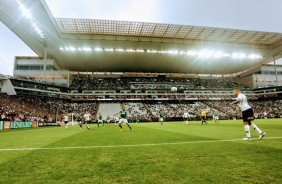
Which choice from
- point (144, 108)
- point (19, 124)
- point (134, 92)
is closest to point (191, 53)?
point (144, 108)

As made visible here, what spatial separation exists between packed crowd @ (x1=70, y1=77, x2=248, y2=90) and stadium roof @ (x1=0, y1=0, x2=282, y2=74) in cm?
585

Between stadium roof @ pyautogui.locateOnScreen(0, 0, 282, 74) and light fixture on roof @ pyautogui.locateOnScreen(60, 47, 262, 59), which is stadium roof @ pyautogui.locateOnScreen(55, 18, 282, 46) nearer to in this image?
stadium roof @ pyautogui.locateOnScreen(0, 0, 282, 74)

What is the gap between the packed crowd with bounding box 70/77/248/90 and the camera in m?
67.0

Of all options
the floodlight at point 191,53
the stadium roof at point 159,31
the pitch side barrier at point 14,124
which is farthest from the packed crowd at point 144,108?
the stadium roof at point 159,31

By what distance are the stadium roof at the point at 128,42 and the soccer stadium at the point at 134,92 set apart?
222mm

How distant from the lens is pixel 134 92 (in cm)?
6562

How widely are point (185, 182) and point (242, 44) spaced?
2169 inches

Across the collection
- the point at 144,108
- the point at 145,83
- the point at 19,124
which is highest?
the point at 145,83

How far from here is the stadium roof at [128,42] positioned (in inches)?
1479

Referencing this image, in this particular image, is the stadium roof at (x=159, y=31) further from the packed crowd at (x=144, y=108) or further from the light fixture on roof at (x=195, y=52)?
the packed crowd at (x=144, y=108)

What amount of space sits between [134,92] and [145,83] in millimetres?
5975

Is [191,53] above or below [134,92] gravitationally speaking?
above

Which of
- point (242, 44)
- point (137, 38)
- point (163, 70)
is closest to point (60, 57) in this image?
point (137, 38)

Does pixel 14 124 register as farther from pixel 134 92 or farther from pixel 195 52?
pixel 195 52
